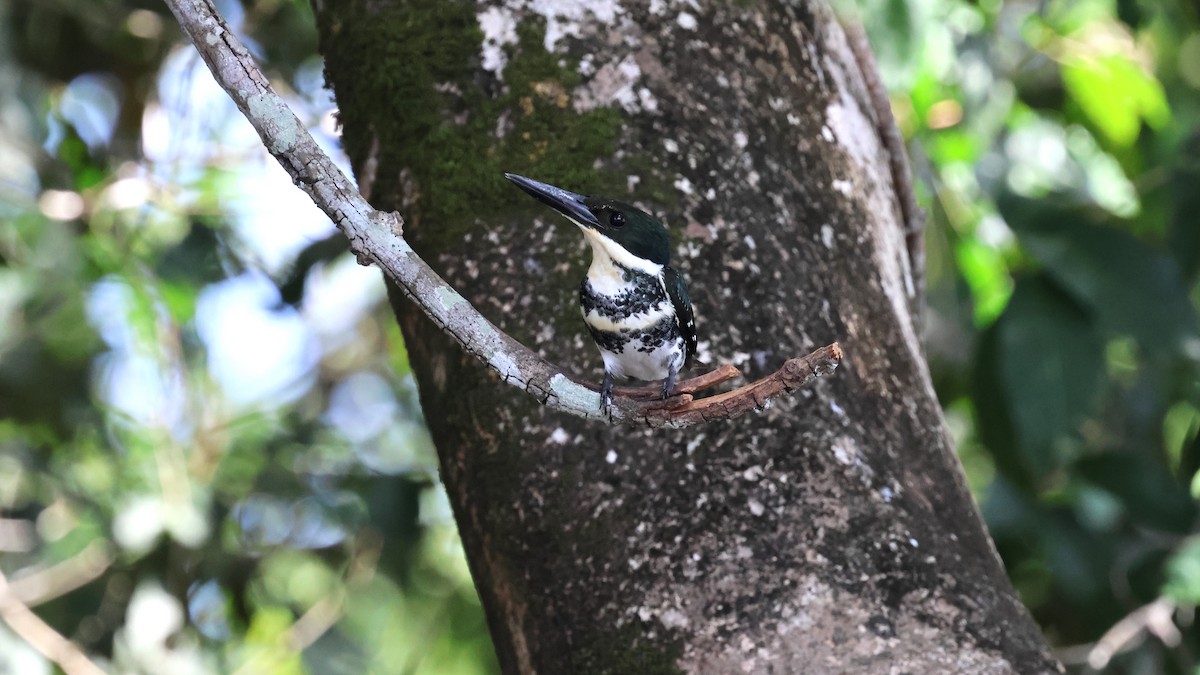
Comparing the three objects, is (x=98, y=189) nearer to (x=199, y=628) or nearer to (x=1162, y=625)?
(x=199, y=628)

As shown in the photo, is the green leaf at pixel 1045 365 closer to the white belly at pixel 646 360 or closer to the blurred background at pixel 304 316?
the blurred background at pixel 304 316

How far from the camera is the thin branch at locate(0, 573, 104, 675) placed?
12.0ft

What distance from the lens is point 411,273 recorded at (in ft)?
4.79

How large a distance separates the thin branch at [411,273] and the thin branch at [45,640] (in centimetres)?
282

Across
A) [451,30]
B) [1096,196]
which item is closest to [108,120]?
[451,30]

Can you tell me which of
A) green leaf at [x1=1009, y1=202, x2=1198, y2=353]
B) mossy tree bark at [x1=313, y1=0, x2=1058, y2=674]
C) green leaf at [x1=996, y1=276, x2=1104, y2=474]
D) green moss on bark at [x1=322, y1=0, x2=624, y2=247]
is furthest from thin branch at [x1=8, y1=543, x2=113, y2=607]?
green leaf at [x1=1009, y1=202, x2=1198, y2=353]

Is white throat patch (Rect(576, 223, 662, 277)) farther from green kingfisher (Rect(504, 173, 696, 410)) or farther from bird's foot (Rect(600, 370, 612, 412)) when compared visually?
bird's foot (Rect(600, 370, 612, 412))

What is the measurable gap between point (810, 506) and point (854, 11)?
1384mm

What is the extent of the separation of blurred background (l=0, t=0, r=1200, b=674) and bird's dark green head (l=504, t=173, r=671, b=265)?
1.58m

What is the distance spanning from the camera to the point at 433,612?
14.9ft

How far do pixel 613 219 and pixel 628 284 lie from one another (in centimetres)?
10

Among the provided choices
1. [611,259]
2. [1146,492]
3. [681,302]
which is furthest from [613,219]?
[1146,492]

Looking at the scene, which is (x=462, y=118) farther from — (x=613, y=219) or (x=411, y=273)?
(x=411, y=273)

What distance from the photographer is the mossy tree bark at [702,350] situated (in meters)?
1.80
